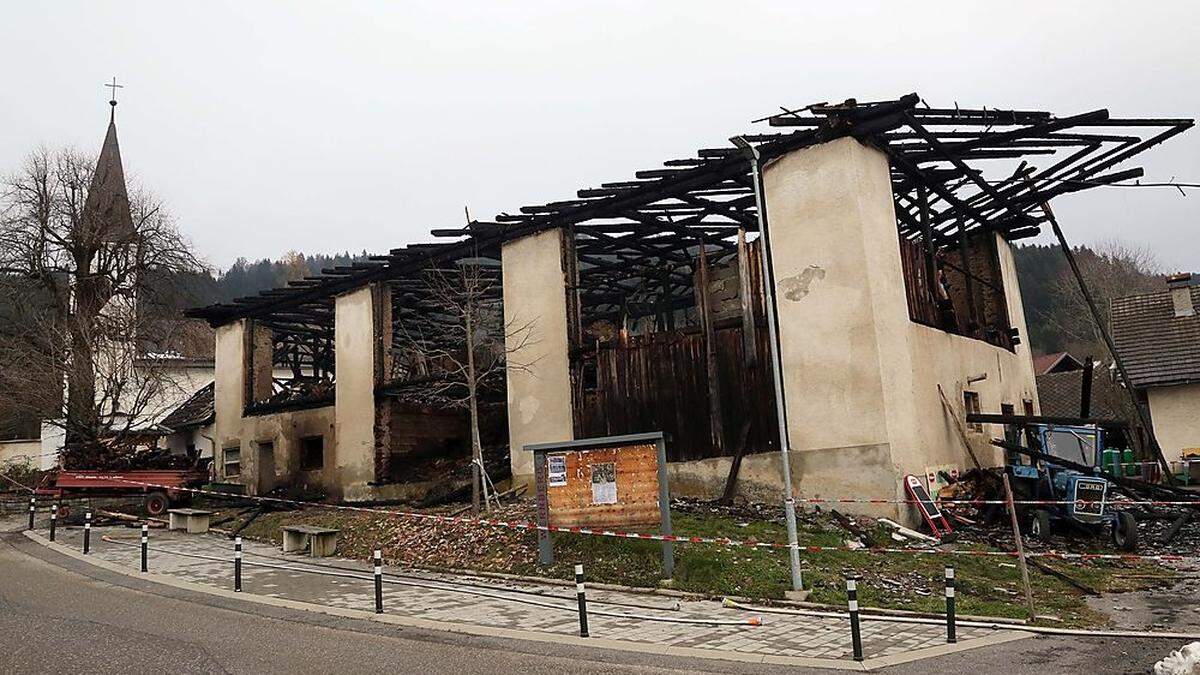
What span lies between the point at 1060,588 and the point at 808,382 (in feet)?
19.4

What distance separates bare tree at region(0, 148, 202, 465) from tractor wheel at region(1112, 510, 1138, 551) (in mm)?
25317

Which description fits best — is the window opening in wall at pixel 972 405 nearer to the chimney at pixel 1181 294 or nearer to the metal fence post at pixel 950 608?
the metal fence post at pixel 950 608

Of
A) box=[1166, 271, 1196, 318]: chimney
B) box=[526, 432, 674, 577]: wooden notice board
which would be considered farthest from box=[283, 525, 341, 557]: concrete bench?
box=[1166, 271, 1196, 318]: chimney

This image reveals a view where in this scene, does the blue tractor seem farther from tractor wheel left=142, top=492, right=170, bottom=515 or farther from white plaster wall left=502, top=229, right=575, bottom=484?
tractor wheel left=142, top=492, right=170, bottom=515

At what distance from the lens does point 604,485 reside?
1306 centimetres

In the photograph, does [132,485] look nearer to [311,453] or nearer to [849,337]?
[311,453]

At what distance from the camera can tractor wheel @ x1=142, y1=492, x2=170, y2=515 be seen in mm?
23016

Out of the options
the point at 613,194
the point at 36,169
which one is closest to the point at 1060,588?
the point at 613,194

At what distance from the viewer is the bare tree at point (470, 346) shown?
60.3 ft

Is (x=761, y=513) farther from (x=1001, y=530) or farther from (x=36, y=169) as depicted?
(x=36, y=169)

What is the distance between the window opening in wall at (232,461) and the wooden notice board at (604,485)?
712 inches

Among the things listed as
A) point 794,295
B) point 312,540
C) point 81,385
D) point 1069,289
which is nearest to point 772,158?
point 794,295

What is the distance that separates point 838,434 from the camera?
1580 centimetres

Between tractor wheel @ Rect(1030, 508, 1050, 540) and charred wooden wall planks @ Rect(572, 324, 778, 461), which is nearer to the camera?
tractor wheel @ Rect(1030, 508, 1050, 540)
